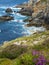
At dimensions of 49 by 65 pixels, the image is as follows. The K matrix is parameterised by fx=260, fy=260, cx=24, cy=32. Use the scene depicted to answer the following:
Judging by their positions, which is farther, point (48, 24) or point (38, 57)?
point (48, 24)

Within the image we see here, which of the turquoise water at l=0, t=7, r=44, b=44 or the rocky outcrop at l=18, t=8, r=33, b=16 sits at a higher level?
the turquoise water at l=0, t=7, r=44, b=44

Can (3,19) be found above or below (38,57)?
below

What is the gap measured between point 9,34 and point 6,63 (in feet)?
191

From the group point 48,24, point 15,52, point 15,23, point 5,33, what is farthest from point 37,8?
point 15,52

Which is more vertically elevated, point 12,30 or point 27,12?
point 12,30

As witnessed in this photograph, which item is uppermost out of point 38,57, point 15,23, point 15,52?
point 38,57

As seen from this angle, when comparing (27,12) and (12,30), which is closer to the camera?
(12,30)

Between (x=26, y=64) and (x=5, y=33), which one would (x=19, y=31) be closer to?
(x=5, y=33)

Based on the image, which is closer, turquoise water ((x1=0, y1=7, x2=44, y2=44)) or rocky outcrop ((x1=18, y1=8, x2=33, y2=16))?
turquoise water ((x1=0, y1=7, x2=44, y2=44))

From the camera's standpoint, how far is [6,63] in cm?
1222

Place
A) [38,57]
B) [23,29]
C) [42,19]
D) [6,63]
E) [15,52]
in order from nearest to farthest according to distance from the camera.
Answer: [38,57] → [6,63] → [15,52] → [23,29] → [42,19]

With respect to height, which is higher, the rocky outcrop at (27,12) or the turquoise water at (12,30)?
the turquoise water at (12,30)

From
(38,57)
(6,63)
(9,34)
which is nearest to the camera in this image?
(38,57)

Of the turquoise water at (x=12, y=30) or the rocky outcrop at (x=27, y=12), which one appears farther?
the rocky outcrop at (x=27, y=12)
